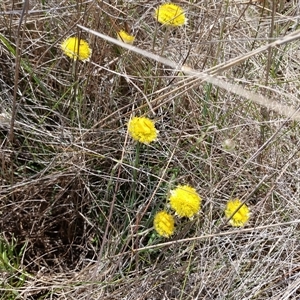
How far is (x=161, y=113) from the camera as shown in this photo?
1.00 m

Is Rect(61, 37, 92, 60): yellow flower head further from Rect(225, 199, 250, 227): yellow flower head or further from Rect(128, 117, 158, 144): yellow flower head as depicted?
Rect(225, 199, 250, 227): yellow flower head

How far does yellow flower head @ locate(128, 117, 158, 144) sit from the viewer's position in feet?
2.58

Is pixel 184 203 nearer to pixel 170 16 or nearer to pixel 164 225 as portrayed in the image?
pixel 164 225

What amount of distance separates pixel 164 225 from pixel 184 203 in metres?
0.05

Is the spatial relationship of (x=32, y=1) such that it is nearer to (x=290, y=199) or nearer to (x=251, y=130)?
(x=251, y=130)

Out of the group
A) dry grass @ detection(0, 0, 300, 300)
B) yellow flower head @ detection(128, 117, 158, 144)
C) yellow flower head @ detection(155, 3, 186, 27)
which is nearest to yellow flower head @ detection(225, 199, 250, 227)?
dry grass @ detection(0, 0, 300, 300)

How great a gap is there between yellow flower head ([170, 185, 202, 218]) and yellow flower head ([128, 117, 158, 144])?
3.6 inches

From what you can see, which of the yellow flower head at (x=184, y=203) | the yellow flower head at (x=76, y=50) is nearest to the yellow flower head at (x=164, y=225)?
the yellow flower head at (x=184, y=203)

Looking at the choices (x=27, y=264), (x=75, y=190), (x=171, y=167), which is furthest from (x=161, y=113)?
(x=27, y=264)

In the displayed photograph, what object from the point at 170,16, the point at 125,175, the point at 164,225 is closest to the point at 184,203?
the point at 164,225

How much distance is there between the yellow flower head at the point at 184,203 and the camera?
2.53 ft

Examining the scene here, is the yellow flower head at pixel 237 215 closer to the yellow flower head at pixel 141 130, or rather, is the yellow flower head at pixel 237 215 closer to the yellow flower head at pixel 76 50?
the yellow flower head at pixel 141 130

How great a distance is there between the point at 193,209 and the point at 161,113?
11.1 inches

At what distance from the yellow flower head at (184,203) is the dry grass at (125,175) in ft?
0.19
